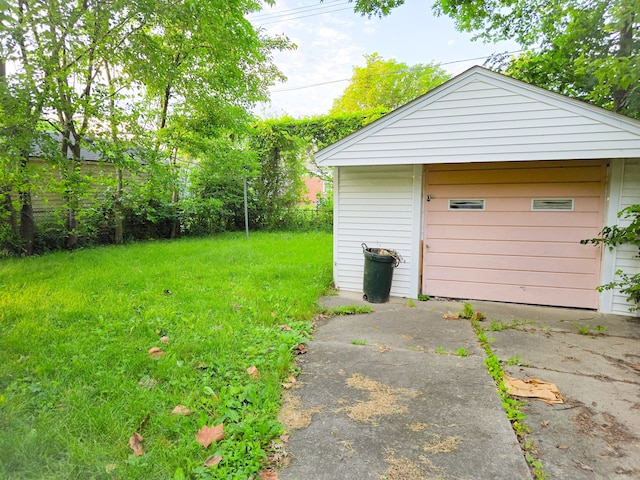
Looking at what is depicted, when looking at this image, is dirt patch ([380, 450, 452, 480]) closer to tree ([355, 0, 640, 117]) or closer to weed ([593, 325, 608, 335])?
weed ([593, 325, 608, 335])

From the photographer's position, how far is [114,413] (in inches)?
87.1

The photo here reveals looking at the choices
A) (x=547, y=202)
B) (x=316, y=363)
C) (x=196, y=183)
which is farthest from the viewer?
(x=196, y=183)

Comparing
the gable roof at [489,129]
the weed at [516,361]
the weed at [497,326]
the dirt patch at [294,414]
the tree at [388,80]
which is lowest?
the dirt patch at [294,414]

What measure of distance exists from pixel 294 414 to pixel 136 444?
38.6 inches

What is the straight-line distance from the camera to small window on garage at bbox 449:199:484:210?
16.5 ft

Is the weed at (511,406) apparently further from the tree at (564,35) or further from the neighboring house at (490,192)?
the tree at (564,35)

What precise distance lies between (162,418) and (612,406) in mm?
3194

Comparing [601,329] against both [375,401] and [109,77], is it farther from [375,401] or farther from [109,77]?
[109,77]

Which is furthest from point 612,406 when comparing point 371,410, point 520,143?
point 520,143

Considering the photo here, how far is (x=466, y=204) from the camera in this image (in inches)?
200

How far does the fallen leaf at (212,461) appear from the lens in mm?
1818

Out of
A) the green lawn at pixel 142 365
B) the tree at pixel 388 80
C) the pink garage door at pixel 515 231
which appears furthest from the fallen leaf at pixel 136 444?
the tree at pixel 388 80

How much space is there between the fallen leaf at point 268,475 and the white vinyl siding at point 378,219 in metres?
3.89

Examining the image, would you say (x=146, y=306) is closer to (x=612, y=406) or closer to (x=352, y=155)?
(x=352, y=155)
